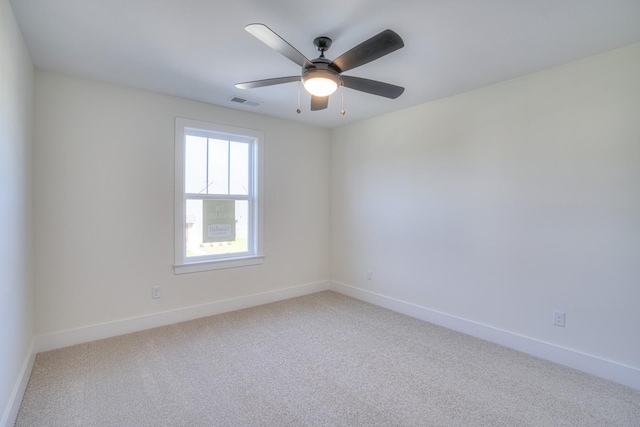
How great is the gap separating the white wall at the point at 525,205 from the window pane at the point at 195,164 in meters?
2.15

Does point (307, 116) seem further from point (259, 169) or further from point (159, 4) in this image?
point (159, 4)

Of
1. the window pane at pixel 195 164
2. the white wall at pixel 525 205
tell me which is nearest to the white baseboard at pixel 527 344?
the white wall at pixel 525 205

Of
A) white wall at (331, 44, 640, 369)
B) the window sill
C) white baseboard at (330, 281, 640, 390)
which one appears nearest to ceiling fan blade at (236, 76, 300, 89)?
white wall at (331, 44, 640, 369)

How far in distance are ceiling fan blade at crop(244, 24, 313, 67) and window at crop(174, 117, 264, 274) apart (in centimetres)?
201

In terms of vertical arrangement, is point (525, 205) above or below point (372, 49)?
below

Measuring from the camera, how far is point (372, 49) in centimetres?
175

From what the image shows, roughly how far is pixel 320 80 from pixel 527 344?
2.84 m

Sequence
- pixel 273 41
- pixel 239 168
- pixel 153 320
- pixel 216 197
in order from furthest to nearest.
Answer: pixel 239 168, pixel 216 197, pixel 153 320, pixel 273 41

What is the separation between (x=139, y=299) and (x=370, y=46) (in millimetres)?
3148

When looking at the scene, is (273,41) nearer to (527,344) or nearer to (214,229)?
(214,229)

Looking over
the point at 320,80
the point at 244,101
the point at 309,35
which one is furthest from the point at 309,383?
the point at 244,101

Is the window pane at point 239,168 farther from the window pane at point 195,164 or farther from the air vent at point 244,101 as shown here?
the air vent at point 244,101

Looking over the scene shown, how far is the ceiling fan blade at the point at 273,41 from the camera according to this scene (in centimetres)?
160

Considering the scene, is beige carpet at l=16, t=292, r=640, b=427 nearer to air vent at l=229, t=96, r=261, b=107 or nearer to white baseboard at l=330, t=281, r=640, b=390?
white baseboard at l=330, t=281, r=640, b=390
